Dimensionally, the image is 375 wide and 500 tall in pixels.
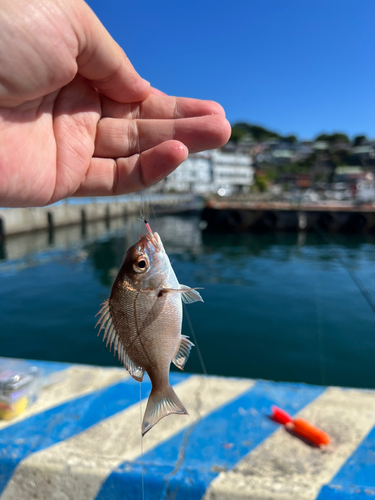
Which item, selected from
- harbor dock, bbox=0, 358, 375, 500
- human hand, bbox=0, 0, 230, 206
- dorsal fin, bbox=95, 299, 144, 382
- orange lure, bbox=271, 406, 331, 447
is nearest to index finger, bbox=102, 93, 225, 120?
human hand, bbox=0, 0, 230, 206

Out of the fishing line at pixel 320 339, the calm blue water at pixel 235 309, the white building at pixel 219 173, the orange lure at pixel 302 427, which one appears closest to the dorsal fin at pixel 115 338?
the calm blue water at pixel 235 309

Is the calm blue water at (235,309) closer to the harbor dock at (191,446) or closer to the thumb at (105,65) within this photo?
the thumb at (105,65)

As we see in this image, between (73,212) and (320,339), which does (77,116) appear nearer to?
(320,339)

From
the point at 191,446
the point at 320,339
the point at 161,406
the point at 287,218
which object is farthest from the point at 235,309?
the point at 287,218

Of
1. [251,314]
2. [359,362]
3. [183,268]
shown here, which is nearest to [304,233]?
[183,268]

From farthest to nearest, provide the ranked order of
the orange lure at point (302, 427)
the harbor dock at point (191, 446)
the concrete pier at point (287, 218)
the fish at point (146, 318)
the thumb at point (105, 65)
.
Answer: the concrete pier at point (287, 218) < the orange lure at point (302, 427) < the harbor dock at point (191, 446) < the thumb at point (105, 65) < the fish at point (146, 318)
